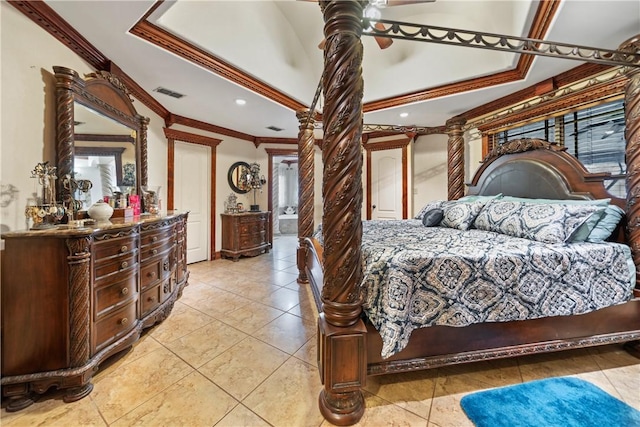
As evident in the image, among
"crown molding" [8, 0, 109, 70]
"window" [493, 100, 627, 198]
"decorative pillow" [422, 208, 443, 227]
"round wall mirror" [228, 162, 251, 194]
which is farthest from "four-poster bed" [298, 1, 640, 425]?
"round wall mirror" [228, 162, 251, 194]

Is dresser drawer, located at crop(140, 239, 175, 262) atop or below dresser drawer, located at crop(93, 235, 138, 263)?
below

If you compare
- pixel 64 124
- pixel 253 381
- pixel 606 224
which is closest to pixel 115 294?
pixel 253 381

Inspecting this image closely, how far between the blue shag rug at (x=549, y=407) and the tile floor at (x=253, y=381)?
3.0 inches

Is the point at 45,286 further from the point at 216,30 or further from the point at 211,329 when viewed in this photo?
the point at 216,30

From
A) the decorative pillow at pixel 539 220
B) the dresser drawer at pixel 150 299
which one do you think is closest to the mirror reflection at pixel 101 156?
the dresser drawer at pixel 150 299

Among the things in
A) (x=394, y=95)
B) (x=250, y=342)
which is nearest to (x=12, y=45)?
(x=250, y=342)

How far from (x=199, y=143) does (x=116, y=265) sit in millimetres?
3245

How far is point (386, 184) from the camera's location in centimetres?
537

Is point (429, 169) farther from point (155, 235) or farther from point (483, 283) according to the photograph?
point (155, 235)

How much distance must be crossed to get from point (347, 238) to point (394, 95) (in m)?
2.99

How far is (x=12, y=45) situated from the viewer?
1.58 meters

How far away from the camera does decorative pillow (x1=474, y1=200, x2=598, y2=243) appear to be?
189 cm

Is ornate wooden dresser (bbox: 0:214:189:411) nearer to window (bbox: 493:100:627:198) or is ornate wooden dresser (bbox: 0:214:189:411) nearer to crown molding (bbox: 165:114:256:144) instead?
crown molding (bbox: 165:114:256:144)

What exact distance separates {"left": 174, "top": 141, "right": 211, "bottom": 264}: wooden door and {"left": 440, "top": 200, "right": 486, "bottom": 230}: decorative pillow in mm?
3815
